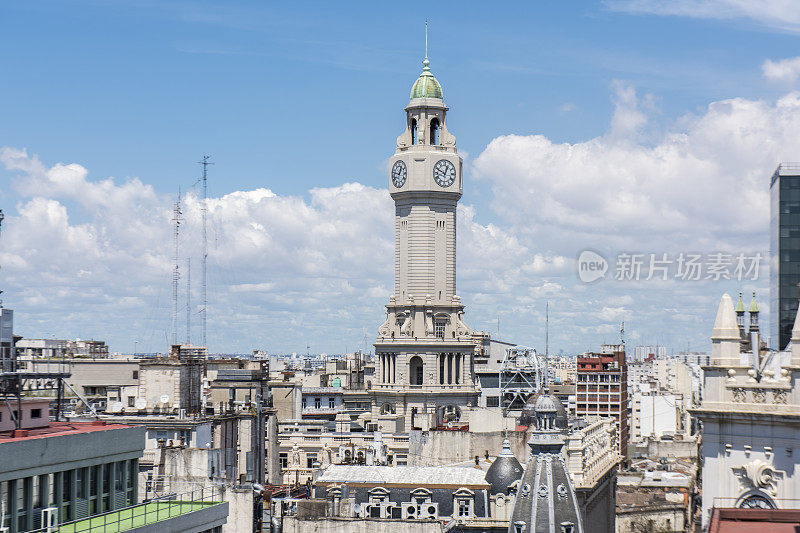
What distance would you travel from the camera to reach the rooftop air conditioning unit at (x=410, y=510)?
261ft

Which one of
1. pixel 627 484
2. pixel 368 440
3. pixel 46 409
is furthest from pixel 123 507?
pixel 627 484

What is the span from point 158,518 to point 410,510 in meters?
40.1

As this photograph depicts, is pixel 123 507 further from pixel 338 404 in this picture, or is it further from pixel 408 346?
pixel 338 404

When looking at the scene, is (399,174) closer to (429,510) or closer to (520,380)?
(520,380)

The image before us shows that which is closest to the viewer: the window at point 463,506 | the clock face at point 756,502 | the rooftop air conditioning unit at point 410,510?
the clock face at point 756,502

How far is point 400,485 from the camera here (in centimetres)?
8125

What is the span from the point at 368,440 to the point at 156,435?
39.7m

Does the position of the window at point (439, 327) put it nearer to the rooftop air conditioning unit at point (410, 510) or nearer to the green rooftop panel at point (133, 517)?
the rooftop air conditioning unit at point (410, 510)

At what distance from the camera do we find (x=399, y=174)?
6368 inches

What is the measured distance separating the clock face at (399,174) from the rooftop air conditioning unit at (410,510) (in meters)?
84.7

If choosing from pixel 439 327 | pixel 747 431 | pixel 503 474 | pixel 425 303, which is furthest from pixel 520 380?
pixel 747 431

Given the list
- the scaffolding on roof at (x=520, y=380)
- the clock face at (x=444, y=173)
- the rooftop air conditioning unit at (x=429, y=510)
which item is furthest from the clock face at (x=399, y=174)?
the rooftop air conditioning unit at (x=429, y=510)

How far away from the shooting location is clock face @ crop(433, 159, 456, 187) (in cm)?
16088

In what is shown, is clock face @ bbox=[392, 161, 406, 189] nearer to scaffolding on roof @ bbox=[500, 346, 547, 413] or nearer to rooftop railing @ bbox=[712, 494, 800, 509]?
scaffolding on roof @ bbox=[500, 346, 547, 413]
